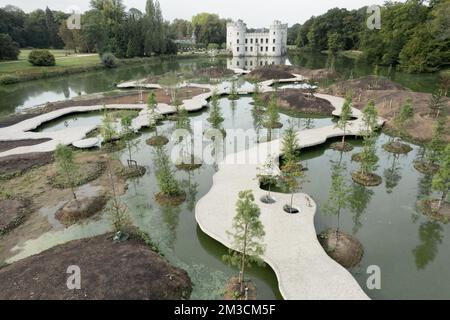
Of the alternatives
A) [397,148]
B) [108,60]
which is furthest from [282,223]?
[108,60]

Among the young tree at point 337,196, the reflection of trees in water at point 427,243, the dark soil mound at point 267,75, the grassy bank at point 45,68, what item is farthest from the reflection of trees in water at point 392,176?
the grassy bank at point 45,68

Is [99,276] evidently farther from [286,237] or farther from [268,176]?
[268,176]

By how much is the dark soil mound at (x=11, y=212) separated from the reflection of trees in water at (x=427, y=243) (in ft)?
66.2

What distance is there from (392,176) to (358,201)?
468 cm

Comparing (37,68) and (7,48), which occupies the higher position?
(7,48)

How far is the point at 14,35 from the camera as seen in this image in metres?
87.9

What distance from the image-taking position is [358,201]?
18156 mm

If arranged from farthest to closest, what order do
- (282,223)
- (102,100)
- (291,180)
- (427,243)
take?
(102,100), (291,180), (282,223), (427,243)

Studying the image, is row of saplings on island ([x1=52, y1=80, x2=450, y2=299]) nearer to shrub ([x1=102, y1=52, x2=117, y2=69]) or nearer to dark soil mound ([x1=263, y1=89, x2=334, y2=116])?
dark soil mound ([x1=263, y1=89, x2=334, y2=116])

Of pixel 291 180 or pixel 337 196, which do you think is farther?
pixel 291 180

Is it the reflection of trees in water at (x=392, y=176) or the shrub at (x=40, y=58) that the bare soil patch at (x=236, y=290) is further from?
the shrub at (x=40, y=58)

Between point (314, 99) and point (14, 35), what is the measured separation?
93.4m
